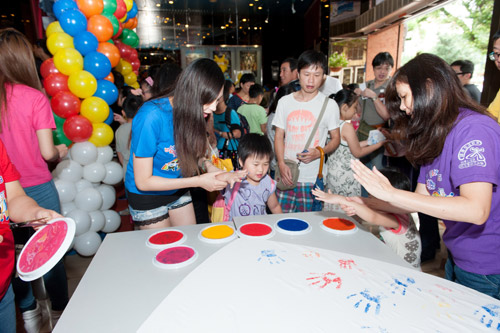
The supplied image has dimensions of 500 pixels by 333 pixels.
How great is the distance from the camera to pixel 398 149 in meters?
2.55

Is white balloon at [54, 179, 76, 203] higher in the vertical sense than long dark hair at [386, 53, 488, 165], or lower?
lower

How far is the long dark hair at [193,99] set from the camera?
1.40 m

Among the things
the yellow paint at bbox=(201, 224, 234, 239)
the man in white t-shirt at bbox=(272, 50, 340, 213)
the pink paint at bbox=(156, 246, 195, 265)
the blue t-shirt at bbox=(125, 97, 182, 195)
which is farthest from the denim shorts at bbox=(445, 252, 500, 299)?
the blue t-shirt at bbox=(125, 97, 182, 195)

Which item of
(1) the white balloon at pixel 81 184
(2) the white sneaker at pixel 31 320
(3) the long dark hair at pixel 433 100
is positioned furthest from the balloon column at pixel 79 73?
(3) the long dark hair at pixel 433 100

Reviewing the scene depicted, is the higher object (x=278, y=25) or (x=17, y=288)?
(x=278, y=25)

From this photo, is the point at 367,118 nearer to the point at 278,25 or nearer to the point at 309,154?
the point at 309,154

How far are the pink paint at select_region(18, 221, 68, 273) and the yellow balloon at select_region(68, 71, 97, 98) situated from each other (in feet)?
6.78

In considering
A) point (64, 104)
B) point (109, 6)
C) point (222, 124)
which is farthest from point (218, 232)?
point (109, 6)

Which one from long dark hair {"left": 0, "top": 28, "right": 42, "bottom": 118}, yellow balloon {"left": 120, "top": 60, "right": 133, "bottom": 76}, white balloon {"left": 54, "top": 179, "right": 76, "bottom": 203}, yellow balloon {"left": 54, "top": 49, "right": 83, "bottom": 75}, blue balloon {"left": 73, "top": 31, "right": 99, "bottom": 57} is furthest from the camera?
yellow balloon {"left": 120, "top": 60, "right": 133, "bottom": 76}

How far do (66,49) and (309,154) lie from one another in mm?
2133

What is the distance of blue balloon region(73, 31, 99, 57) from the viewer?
2724mm

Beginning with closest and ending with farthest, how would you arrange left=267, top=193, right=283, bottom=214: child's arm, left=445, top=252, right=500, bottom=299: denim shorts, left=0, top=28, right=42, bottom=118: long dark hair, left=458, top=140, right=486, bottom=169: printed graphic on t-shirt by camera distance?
left=458, top=140, right=486, bottom=169: printed graphic on t-shirt, left=445, top=252, right=500, bottom=299: denim shorts, left=0, top=28, right=42, bottom=118: long dark hair, left=267, top=193, right=283, bottom=214: child's arm

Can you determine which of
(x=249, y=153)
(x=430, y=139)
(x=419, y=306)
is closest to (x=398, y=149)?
(x=249, y=153)

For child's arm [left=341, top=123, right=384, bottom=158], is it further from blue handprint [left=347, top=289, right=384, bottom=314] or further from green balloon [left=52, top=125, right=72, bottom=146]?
green balloon [left=52, top=125, right=72, bottom=146]
